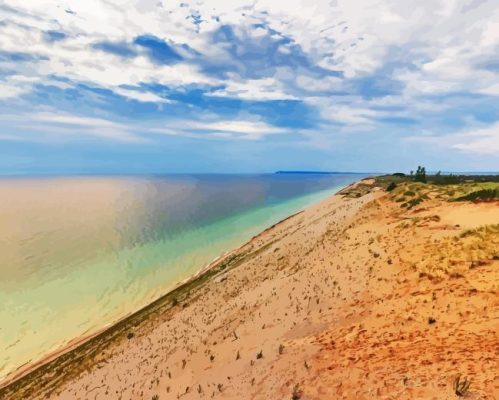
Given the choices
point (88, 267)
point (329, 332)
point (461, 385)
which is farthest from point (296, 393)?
point (88, 267)

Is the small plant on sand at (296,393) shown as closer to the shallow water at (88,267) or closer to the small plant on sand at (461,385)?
the small plant on sand at (461,385)

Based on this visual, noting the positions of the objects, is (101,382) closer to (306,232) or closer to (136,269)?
(136,269)

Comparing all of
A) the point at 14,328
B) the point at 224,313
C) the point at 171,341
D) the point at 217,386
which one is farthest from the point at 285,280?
the point at 14,328

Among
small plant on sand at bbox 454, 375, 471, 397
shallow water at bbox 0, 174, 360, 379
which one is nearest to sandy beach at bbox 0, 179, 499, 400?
small plant on sand at bbox 454, 375, 471, 397

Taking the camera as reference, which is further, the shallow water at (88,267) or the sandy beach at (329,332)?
the shallow water at (88,267)

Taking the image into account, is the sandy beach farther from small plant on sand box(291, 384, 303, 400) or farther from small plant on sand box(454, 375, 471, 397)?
small plant on sand box(454, 375, 471, 397)

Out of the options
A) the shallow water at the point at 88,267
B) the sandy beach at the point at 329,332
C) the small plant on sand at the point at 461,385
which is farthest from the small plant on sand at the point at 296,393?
the shallow water at the point at 88,267

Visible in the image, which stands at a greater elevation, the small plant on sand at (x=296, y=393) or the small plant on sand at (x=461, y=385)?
the small plant on sand at (x=461, y=385)

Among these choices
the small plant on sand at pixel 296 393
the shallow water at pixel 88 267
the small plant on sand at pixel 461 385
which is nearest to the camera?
the small plant on sand at pixel 461 385
